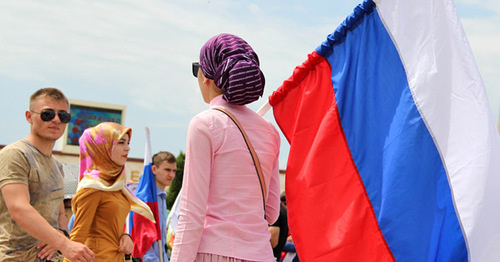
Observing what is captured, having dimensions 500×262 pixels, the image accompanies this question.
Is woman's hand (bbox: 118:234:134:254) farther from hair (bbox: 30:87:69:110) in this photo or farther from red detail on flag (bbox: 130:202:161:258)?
red detail on flag (bbox: 130:202:161:258)

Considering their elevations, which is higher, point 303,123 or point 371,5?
point 371,5

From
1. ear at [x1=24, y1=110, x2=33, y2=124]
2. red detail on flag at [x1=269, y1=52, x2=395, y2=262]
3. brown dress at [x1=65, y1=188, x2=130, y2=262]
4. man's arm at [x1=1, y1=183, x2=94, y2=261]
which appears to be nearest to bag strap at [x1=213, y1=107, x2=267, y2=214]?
red detail on flag at [x1=269, y1=52, x2=395, y2=262]

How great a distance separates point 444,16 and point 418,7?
0.16m

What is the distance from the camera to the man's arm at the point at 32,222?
392cm

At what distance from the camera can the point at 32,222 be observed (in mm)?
3924

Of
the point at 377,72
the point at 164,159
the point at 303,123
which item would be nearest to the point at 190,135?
the point at 303,123

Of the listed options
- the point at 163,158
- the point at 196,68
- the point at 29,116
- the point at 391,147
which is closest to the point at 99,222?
the point at 29,116

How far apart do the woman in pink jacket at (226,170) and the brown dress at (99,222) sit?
2.12 metres

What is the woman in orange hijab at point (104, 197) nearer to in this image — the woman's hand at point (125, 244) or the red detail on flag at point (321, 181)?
the woman's hand at point (125, 244)

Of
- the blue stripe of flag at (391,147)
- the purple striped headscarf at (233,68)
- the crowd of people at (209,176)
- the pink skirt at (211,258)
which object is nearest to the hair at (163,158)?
the crowd of people at (209,176)

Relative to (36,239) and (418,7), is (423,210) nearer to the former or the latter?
(418,7)

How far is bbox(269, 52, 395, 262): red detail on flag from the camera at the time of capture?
346cm

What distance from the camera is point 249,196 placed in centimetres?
320

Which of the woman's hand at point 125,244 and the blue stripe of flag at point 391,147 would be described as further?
the woman's hand at point 125,244
